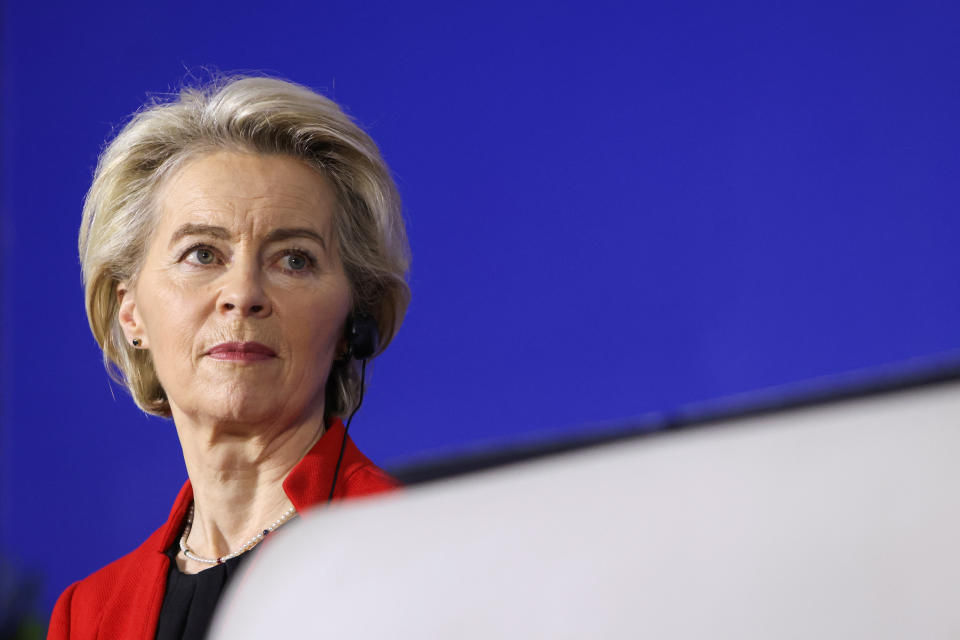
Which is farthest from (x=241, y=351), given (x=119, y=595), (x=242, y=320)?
(x=119, y=595)

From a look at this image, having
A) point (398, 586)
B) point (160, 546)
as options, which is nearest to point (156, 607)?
point (160, 546)

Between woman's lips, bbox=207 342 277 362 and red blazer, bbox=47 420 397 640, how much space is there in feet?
0.31

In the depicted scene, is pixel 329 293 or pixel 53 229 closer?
pixel 329 293

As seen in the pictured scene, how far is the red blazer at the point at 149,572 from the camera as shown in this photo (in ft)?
2.79

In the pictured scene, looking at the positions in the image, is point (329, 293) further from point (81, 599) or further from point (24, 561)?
point (24, 561)

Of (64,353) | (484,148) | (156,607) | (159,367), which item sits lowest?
(156,607)

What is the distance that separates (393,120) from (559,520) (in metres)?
1.71

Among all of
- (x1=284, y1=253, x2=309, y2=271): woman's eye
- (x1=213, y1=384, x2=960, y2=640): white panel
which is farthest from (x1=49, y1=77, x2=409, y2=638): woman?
(x1=213, y1=384, x2=960, y2=640): white panel

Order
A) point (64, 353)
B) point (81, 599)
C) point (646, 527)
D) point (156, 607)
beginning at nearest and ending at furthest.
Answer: point (646, 527)
point (156, 607)
point (81, 599)
point (64, 353)

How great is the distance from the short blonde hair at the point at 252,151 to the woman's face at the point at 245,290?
18mm

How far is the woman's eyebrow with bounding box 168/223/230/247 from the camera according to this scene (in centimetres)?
91

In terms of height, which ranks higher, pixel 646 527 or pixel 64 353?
pixel 64 353

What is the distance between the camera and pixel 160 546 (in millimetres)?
940

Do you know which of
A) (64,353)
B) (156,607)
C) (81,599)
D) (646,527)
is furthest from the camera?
(64,353)
